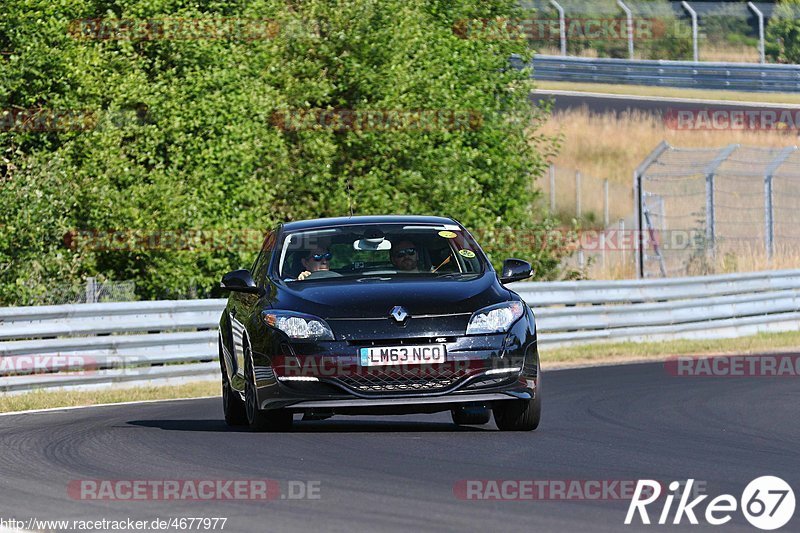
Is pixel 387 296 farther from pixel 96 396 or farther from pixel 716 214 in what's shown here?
pixel 716 214

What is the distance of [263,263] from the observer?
1216cm

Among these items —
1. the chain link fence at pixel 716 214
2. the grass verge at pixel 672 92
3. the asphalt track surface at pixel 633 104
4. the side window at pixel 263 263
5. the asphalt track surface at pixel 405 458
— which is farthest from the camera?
the grass verge at pixel 672 92

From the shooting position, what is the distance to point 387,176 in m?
27.9

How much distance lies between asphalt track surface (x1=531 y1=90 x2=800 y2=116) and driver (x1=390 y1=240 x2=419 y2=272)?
37.1m

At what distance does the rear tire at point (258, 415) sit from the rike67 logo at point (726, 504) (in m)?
3.57

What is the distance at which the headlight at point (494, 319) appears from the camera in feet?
34.3

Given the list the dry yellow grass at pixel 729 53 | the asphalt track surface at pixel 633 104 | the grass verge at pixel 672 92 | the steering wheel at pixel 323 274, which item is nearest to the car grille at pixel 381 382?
the steering wheel at pixel 323 274

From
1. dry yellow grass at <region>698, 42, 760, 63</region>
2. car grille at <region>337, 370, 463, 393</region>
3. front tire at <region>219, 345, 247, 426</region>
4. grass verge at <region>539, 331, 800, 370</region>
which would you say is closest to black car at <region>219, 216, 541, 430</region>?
car grille at <region>337, 370, 463, 393</region>

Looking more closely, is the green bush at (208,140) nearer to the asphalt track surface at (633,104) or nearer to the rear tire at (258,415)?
the rear tire at (258,415)

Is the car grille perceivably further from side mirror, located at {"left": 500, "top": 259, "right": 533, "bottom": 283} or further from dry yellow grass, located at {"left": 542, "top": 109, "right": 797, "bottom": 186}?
dry yellow grass, located at {"left": 542, "top": 109, "right": 797, "bottom": 186}

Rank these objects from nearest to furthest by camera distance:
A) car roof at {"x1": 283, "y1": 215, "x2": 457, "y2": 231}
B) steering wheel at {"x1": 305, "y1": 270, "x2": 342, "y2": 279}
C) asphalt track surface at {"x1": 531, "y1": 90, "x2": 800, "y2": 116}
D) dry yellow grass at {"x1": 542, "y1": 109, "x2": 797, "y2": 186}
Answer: steering wheel at {"x1": 305, "y1": 270, "x2": 342, "y2": 279} → car roof at {"x1": 283, "y1": 215, "x2": 457, "y2": 231} → dry yellow grass at {"x1": 542, "y1": 109, "x2": 797, "y2": 186} → asphalt track surface at {"x1": 531, "y1": 90, "x2": 800, "y2": 116}

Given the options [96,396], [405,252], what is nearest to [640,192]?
[96,396]

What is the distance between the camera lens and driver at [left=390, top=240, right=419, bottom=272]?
11.4m

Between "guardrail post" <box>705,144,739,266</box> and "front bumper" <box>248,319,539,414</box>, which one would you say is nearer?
"front bumper" <box>248,319,539,414</box>
